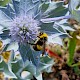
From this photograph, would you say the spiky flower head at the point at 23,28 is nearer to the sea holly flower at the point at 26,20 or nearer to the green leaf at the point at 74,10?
the sea holly flower at the point at 26,20

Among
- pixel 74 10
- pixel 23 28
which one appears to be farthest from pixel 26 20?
pixel 74 10

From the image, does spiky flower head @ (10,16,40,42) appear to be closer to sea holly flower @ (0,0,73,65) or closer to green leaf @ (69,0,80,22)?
sea holly flower @ (0,0,73,65)

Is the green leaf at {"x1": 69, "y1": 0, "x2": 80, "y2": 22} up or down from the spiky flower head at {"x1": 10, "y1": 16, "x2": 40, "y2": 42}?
up

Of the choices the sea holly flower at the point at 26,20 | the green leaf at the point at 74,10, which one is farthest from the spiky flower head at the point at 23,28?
the green leaf at the point at 74,10

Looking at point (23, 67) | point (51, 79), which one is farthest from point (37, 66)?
point (51, 79)

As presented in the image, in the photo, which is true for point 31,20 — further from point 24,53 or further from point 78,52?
point 78,52

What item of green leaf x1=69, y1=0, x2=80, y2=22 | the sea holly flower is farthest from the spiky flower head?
green leaf x1=69, y1=0, x2=80, y2=22

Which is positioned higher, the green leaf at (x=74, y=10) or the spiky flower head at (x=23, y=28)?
the green leaf at (x=74, y=10)

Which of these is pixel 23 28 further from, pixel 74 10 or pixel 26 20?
pixel 74 10
